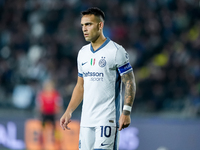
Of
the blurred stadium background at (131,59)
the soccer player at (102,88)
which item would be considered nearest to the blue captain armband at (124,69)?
the soccer player at (102,88)

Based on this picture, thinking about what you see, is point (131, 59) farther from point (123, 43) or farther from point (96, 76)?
point (96, 76)

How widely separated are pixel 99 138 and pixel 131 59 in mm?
8547

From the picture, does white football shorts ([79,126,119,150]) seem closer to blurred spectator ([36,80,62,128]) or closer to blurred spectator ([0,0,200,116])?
blurred spectator ([0,0,200,116])

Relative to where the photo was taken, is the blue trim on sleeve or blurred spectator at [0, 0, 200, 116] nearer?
the blue trim on sleeve

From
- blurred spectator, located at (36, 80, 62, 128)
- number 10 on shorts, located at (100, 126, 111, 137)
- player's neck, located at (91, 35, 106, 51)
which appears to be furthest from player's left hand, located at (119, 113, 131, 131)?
blurred spectator, located at (36, 80, 62, 128)

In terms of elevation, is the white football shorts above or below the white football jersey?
below

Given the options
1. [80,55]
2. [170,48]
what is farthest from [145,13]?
[80,55]

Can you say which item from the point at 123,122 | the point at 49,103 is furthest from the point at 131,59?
the point at 123,122

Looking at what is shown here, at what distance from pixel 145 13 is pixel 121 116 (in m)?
9.95

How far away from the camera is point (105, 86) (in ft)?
15.0

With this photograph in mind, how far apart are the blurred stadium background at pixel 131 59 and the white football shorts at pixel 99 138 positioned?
17.8ft

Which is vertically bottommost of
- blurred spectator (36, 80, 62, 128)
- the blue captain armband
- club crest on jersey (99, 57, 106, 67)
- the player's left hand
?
blurred spectator (36, 80, 62, 128)

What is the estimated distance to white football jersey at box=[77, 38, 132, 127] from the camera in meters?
4.55

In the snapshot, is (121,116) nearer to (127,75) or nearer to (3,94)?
(127,75)
